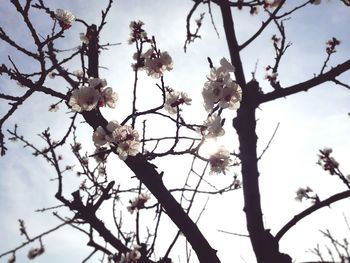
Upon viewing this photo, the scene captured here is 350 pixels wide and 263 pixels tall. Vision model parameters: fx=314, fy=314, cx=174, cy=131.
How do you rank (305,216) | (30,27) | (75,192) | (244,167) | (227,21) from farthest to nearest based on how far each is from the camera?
(227,21)
(244,167)
(305,216)
(75,192)
(30,27)

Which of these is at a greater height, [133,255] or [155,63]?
[155,63]

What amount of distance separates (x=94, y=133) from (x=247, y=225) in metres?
1.42

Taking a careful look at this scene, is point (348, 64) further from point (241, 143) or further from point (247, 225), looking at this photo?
point (247, 225)

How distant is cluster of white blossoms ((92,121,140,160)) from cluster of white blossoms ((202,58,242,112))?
670 millimetres

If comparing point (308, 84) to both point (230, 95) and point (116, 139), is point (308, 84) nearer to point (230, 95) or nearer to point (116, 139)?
point (230, 95)

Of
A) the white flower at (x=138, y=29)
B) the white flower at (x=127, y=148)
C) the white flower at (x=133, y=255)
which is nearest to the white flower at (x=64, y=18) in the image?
the white flower at (x=138, y=29)

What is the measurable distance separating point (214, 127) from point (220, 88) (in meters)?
0.34

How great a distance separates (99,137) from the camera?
2428 millimetres

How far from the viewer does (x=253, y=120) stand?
2.90 metres

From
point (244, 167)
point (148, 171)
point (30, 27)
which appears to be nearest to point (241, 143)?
point (244, 167)

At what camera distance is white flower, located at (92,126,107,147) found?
2.42 m

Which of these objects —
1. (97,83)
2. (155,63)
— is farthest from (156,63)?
(97,83)

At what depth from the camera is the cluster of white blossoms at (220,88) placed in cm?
255

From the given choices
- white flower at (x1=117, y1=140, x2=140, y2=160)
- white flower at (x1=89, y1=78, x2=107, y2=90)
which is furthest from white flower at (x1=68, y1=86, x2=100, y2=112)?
white flower at (x1=117, y1=140, x2=140, y2=160)
